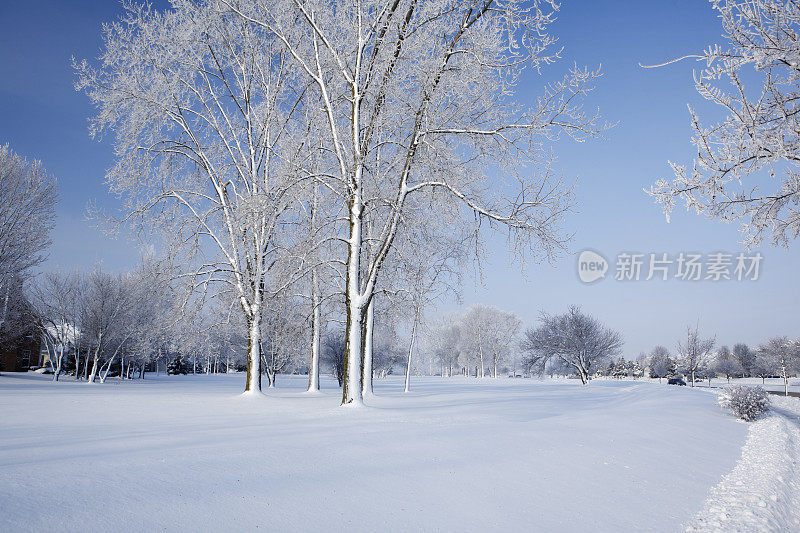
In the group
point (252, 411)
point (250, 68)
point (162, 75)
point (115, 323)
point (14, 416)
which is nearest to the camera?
point (14, 416)

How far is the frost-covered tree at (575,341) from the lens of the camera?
148ft

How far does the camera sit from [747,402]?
15.6 metres

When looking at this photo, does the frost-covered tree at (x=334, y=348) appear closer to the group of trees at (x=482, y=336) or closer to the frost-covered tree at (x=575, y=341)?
the frost-covered tree at (x=575, y=341)

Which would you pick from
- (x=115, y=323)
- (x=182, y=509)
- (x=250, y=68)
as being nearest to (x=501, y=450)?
(x=182, y=509)

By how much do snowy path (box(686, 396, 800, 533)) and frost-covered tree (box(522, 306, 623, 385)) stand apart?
35.7 m

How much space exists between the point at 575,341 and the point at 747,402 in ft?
97.8

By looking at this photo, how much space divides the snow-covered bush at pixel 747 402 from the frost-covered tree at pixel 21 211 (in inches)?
1207

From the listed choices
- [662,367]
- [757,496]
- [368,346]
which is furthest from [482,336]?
[757,496]

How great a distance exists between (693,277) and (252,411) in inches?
512

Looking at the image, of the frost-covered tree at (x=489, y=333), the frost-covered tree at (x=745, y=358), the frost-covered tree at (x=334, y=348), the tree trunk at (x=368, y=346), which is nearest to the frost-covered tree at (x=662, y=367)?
the frost-covered tree at (x=745, y=358)

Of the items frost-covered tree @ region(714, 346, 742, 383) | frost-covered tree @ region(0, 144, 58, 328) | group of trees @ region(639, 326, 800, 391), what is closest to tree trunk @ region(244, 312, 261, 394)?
frost-covered tree @ region(0, 144, 58, 328)

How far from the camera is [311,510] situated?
12.9 ft

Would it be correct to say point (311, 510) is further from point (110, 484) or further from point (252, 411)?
point (252, 411)

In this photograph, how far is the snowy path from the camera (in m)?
4.72
